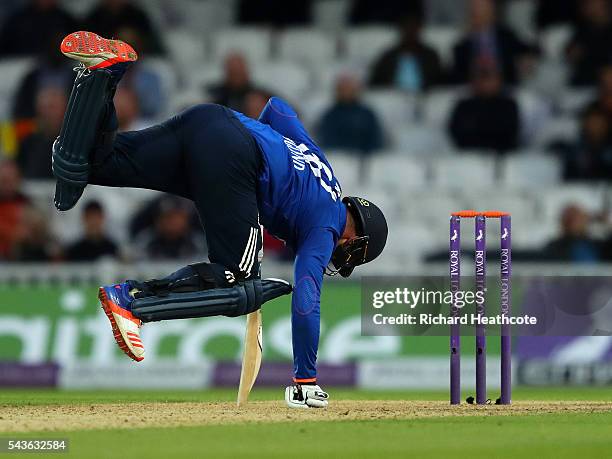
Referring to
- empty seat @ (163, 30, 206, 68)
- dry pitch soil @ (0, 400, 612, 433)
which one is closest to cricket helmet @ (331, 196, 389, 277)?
dry pitch soil @ (0, 400, 612, 433)

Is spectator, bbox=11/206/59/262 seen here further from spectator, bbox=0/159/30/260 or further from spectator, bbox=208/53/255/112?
spectator, bbox=208/53/255/112

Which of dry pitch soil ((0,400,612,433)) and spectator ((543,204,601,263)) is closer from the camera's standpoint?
dry pitch soil ((0,400,612,433))

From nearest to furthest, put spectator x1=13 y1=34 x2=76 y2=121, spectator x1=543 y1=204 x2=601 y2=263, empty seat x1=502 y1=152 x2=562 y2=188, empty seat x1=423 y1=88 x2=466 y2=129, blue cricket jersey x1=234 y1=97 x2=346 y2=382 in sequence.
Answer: blue cricket jersey x1=234 y1=97 x2=346 y2=382 → spectator x1=543 y1=204 x2=601 y2=263 → empty seat x1=502 y1=152 x2=562 y2=188 → spectator x1=13 y1=34 x2=76 y2=121 → empty seat x1=423 y1=88 x2=466 y2=129

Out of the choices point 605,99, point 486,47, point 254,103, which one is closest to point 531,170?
point 605,99

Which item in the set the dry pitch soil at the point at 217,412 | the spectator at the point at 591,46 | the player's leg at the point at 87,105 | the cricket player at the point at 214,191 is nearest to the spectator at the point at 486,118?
the spectator at the point at 591,46

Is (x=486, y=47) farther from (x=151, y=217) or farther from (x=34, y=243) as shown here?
(x=34, y=243)

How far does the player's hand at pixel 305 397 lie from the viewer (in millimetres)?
8152

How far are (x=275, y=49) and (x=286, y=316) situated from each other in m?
4.61

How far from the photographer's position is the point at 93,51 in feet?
24.7

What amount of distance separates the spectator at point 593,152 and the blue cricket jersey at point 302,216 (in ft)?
20.7

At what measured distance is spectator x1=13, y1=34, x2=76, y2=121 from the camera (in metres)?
14.7

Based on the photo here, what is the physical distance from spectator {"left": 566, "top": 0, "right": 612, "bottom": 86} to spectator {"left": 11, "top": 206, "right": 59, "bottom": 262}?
19.1 ft

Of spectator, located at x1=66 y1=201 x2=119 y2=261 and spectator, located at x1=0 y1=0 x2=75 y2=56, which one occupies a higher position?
spectator, located at x1=0 y1=0 x2=75 y2=56

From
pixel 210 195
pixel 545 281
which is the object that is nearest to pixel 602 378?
pixel 545 281
